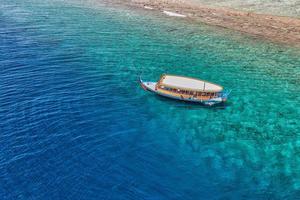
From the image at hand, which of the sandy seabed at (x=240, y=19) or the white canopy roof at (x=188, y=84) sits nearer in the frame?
the white canopy roof at (x=188, y=84)

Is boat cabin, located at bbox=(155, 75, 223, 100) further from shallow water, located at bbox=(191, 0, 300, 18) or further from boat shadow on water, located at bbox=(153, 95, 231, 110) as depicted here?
shallow water, located at bbox=(191, 0, 300, 18)

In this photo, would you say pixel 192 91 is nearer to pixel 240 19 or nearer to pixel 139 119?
pixel 139 119

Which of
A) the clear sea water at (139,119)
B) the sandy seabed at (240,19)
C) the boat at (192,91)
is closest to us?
the clear sea water at (139,119)

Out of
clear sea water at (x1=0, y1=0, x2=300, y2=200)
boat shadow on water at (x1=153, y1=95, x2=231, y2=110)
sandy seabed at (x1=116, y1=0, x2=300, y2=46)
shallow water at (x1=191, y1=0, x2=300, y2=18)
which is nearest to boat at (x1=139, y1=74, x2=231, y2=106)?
boat shadow on water at (x1=153, y1=95, x2=231, y2=110)

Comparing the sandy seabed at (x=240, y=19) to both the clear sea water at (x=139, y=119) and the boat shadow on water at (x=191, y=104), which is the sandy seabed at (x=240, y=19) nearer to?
the clear sea water at (x=139, y=119)

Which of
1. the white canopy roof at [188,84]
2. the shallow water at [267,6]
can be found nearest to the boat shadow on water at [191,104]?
the white canopy roof at [188,84]

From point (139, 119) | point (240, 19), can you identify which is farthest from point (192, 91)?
point (240, 19)
